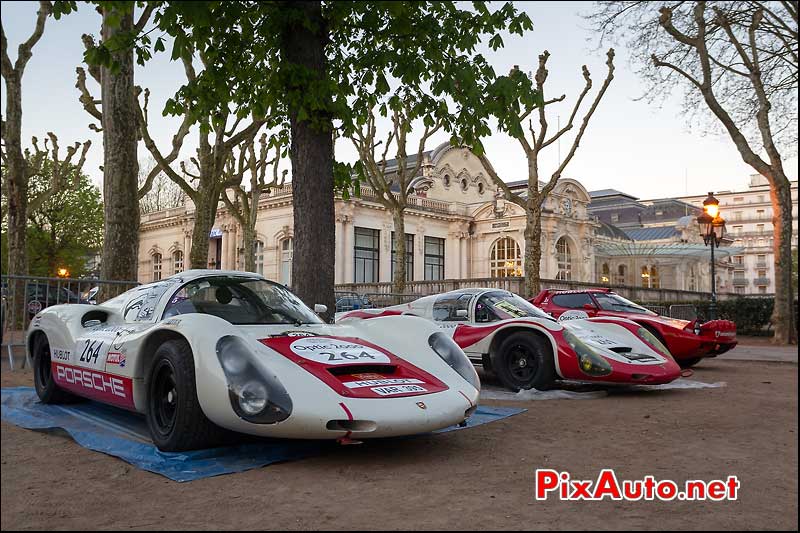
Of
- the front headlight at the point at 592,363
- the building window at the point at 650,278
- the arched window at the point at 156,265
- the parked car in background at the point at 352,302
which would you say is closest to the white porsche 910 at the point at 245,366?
the front headlight at the point at 592,363

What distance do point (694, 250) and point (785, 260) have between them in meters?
28.2

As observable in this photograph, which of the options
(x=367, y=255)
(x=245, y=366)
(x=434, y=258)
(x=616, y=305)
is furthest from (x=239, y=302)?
(x=434, y=258)

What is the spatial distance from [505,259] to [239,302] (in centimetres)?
4327

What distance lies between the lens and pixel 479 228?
49938 millimetres

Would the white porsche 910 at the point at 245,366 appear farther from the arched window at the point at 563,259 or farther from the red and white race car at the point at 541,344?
the arched window at the point at 563,259

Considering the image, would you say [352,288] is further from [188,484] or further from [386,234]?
[188,484]

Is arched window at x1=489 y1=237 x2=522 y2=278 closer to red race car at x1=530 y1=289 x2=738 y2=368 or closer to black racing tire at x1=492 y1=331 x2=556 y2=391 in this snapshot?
red race car at x1=530 y1=289 x2=738 y2=368

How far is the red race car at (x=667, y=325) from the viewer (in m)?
10.8

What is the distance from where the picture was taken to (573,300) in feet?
39.7

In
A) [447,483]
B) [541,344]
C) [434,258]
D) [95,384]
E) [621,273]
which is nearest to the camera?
[447,483]

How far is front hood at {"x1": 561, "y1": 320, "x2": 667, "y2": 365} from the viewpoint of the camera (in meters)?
7.91

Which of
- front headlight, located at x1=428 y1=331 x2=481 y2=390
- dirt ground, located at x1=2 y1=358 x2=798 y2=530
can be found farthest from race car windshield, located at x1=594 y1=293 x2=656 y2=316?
front headlight, located at x1=428 y1=331 x2=481 y2=390

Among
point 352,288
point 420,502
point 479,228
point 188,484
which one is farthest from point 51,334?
point 479,228

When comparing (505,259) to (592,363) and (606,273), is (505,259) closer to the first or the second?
(606,273)
